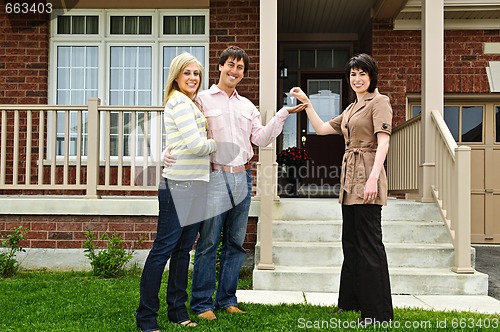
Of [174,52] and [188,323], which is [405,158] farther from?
[188,323]

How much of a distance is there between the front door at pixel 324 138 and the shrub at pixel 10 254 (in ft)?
15.3

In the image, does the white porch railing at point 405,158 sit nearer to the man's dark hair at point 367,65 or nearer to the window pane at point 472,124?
the window pane at point 472,124

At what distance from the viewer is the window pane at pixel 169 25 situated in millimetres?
7566

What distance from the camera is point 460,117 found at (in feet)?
26.8

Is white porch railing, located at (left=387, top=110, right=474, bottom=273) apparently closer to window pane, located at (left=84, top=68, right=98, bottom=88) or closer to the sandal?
the sandal

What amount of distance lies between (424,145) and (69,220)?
4.03 m

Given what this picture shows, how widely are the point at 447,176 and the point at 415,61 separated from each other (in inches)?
118

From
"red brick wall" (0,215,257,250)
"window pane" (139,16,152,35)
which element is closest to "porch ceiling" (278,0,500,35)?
"window pane" (139,16,152,35)

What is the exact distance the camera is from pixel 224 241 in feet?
12.0

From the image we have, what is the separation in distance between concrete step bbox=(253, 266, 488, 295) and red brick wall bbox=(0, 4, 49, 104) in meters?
4.44

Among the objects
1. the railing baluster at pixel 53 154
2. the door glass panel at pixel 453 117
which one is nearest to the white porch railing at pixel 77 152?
the railing baluster at pixel 53 154

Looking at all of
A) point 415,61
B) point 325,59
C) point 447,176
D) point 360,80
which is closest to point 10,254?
point 360,80

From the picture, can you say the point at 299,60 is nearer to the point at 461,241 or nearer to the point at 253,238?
the point at 253,238

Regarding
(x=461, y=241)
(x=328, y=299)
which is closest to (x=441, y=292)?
(x=461, y=241)
